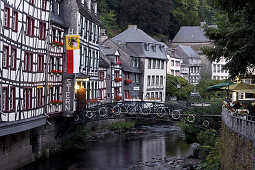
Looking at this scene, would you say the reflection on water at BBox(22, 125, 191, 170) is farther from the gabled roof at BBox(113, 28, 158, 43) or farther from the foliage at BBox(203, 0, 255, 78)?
the gabled roof at BBox(113, 28, 158, 43)

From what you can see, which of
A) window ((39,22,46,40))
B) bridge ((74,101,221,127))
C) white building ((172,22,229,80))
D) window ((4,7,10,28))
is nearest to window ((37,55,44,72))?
window ((39,22,46,40))

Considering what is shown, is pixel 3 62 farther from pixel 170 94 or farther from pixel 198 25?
pixel 198 25

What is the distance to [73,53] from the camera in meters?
36.6

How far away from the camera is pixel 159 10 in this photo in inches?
3649

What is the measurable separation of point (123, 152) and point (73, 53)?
9032 mm

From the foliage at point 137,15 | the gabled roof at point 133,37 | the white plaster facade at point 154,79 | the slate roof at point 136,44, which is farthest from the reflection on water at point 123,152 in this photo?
the foliage at point 137,15

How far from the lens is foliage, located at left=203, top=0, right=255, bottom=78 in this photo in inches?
802

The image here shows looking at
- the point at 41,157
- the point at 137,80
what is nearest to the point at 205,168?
the point at 41,157

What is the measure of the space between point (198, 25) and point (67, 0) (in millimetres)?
82849

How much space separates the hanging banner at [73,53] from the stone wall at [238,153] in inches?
608

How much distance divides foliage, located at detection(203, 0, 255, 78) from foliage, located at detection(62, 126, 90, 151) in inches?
584

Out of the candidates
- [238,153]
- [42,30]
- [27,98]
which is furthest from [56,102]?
[238,153]

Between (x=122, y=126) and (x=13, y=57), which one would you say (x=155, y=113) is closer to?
(x=13, y=57)

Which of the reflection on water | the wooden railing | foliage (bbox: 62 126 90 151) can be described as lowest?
the reflection on water
